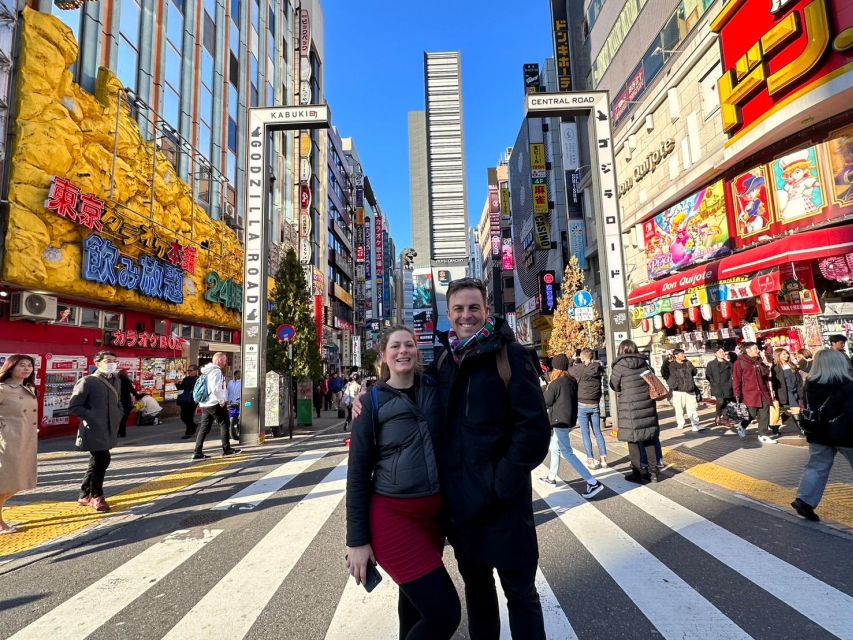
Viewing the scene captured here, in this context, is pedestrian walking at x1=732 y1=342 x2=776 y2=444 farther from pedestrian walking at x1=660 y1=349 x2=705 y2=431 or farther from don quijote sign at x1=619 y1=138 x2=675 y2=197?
don quijote sign at x1=619 y1=138 x2=675 y2=197

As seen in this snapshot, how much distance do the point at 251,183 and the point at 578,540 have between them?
12.0m

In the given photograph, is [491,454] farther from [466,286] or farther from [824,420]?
[824,420]

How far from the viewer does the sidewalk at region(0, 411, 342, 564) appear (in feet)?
16.1

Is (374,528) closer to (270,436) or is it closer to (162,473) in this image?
(162,473)

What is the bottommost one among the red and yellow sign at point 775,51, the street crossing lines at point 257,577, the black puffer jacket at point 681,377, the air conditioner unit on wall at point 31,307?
the street crossing lines at point 257,577

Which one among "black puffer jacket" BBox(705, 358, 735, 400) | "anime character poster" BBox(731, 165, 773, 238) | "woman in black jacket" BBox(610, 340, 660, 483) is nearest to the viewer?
"woman in black jacket" BBox(610, 340, 660, 483)

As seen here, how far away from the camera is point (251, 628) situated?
290 cm

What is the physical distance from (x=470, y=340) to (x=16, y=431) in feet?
18.3

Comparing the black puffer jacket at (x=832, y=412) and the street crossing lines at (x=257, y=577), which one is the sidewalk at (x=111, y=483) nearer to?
the street crossing lines at (x=257, y=577)

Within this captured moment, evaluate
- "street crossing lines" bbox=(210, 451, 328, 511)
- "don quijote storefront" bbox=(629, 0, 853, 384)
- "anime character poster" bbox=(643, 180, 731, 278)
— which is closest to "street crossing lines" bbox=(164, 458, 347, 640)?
"street crossing lines" bbox=(210, 451, 328, 511)

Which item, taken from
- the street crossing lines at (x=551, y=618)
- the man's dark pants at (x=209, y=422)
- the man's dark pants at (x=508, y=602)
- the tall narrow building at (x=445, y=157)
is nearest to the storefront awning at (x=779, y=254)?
the street crossing lines at (x=551, y=618)

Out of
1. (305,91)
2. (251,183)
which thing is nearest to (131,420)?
(251,183)

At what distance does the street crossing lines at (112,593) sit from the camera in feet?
9.66

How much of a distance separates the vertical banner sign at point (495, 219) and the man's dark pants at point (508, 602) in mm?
83176
